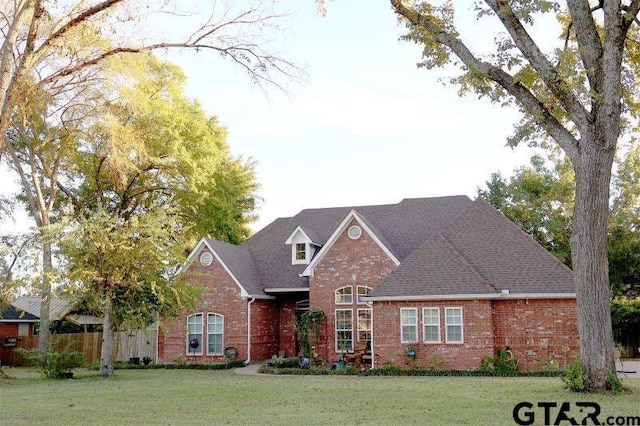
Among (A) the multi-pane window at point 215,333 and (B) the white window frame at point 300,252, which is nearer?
(A) the multi-pane window at point 215,333

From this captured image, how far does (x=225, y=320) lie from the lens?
93.8 feet

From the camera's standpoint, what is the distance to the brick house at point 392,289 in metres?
22.6

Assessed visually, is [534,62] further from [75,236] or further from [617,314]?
[617,314]

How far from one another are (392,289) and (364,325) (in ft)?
11.9

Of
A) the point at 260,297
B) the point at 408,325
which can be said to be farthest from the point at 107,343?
the point at 408,325

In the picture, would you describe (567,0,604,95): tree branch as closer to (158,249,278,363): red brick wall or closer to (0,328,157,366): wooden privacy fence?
(158,249,278,363): red brick wall

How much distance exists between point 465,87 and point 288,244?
54.1ft

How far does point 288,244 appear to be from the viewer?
3125cm

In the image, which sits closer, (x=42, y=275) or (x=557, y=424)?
(x=557, y=424)

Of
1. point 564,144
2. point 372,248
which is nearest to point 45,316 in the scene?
point 372,248

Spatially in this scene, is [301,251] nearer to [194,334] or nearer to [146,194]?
[194,334]

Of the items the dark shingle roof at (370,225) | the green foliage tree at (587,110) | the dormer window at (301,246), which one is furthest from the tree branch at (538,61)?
the dormer window at (301,246)

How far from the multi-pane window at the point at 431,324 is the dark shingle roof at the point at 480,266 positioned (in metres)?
0.78

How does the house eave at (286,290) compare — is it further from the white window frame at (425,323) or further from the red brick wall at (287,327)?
the white window frame at (425,323)
